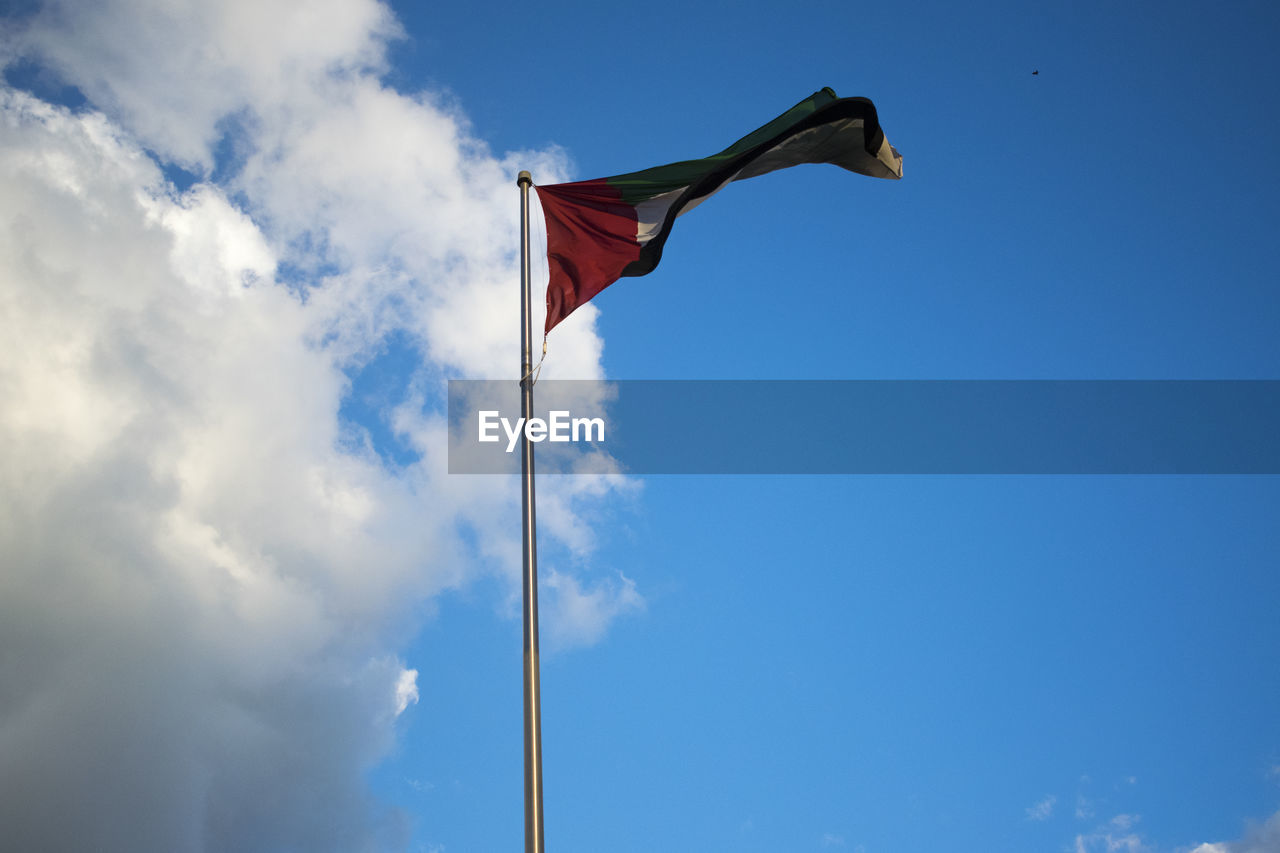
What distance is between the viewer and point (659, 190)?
18.4 m

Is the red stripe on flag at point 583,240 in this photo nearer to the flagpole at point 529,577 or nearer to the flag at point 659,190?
the flag at point 659,190

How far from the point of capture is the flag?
17250mm

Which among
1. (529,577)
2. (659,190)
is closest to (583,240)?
(659,190)

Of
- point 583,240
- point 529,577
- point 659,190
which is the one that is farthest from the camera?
point 659,190

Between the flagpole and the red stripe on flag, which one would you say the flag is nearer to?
the red stripe on flag

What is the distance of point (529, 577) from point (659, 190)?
885 centimetres

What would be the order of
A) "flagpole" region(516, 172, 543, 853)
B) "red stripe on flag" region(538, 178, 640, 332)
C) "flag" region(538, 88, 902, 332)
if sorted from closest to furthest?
"flagpole" region(516, 172, 543, 853) < "flag" region(538, 88, 902, 332) < "red stripe on flag" region(538, 178, 640, 332)

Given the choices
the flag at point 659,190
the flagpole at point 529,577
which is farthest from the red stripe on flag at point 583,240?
the flagpole at point 529,577

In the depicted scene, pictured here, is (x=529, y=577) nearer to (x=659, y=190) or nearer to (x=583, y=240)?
(x=583, y=240)

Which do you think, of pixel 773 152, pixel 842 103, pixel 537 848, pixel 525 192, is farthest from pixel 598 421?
pixel 537 848

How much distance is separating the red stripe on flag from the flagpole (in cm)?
85

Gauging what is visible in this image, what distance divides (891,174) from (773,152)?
2867 mm

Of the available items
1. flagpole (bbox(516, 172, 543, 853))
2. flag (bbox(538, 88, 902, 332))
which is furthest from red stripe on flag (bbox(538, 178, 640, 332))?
flagpole (bbox(516, 172, 543, 853))

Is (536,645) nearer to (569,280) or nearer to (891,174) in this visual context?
(569,280)
